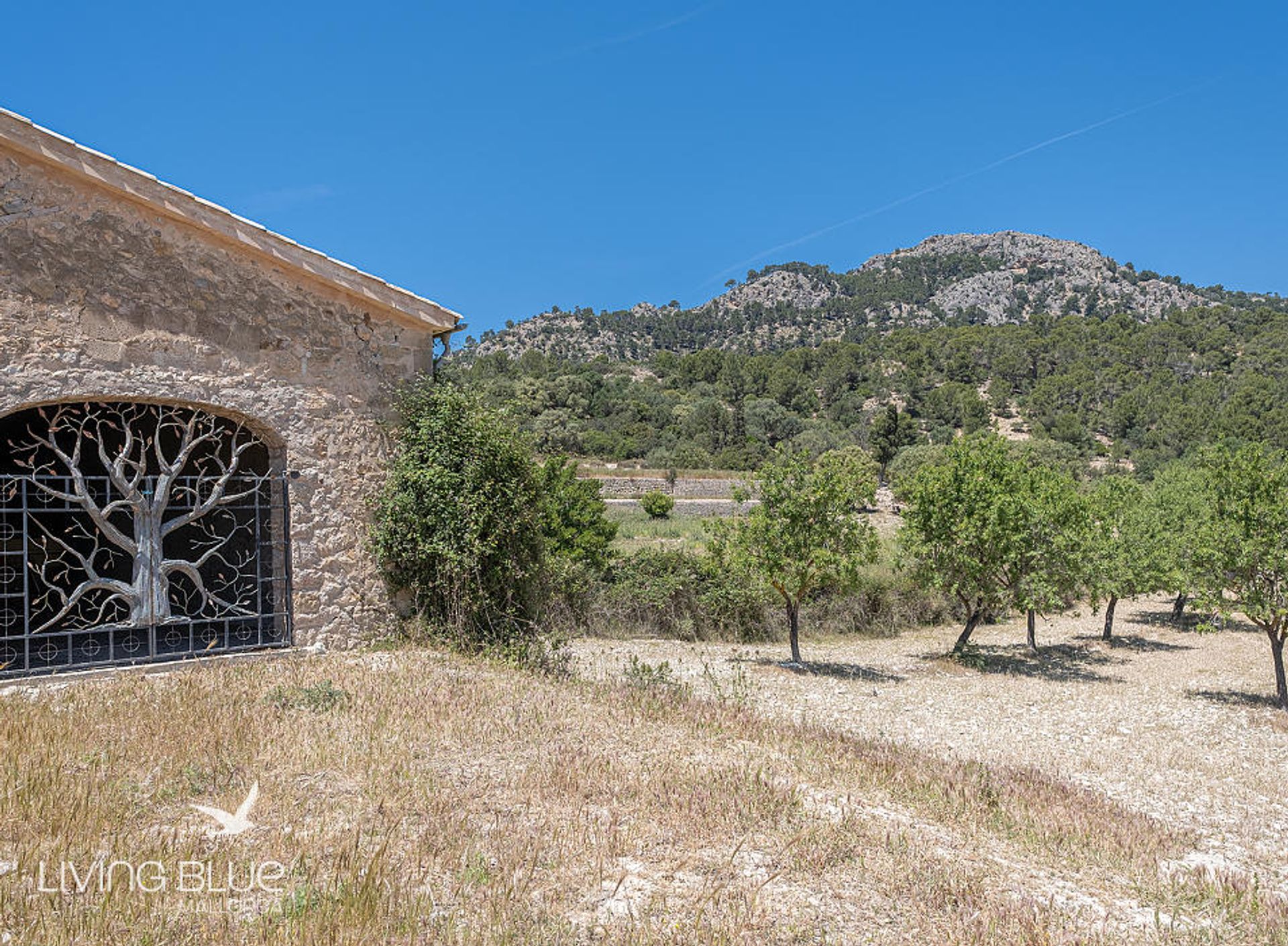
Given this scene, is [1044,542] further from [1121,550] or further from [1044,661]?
[1121,550]

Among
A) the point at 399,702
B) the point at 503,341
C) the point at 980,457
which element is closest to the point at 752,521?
the point at 980,457

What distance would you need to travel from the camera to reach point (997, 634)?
2077 centimetres

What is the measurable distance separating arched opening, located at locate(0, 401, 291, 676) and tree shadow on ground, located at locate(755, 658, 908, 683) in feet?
27.4

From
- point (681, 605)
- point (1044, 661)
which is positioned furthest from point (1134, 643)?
point (681, 605)

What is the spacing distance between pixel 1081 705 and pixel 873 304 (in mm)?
127097

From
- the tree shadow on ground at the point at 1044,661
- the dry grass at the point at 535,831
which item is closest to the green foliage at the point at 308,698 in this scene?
the dry grass at the point at 535,831

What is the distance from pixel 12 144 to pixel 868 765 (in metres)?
9.35

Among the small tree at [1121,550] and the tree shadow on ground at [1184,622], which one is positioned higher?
the small tree at [1121,550]

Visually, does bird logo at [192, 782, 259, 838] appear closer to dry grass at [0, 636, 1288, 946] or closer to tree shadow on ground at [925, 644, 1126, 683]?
dry grass at [0, 636, 1288, 946]

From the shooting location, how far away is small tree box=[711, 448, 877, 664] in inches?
539

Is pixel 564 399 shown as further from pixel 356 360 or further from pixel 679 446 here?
pixel 356 360

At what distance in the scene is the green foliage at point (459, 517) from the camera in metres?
9.88

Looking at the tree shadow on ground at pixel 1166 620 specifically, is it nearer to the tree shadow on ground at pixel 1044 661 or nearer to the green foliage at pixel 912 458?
the tree shadow on ground at pixel 1044 661

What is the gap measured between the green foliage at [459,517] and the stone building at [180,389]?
33cm
